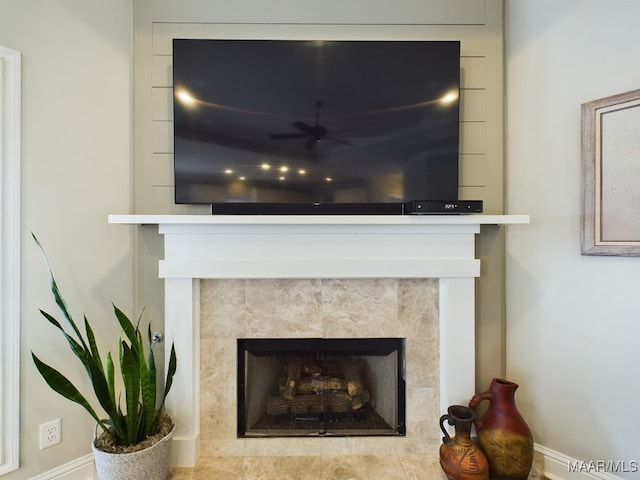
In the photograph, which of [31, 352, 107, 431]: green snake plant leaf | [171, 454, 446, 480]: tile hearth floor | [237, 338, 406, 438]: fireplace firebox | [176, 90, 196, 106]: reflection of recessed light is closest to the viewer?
[31, 352, 107, 431]: green snake plant leaf

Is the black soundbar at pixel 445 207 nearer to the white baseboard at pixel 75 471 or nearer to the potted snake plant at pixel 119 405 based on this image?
the potted snake plant at pixel 119 405

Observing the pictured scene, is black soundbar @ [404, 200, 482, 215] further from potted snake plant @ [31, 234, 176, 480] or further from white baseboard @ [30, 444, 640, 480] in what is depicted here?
potted snake plant @ [31, 234, 176, 480]

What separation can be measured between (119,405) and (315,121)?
1724mm

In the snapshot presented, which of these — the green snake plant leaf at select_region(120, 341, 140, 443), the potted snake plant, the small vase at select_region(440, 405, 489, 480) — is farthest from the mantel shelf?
the small vase at select_region(440, 405, 489, 480)

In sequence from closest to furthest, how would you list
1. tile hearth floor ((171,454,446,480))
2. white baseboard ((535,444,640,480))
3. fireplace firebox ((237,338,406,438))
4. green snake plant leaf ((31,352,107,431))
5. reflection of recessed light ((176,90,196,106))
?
1. green snake plant leaf ((31,352,107,431))
2. white baseboard ((535,444,640,480))
3. tile hearth floor ((171,454,446,480))
4. reflection of recessed light ((176,90,196,106))
5. fireplace firebox ((237,338,406,438))

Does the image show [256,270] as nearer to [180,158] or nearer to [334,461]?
[180,158]

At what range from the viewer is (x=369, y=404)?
6.02 feet

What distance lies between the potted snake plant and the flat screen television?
0.79 m

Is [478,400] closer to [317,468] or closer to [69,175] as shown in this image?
[317,468]

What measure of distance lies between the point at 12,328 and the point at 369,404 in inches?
73.2

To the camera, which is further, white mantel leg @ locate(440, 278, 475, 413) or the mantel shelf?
white mantel leg @ locate(440, 278, 475, 413)

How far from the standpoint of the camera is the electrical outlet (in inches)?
59.6

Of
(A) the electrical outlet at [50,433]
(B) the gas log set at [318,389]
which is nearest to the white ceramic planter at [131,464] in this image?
(A) the electrical outlet at [50,433]

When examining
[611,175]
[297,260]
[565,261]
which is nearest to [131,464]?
[297,260]
